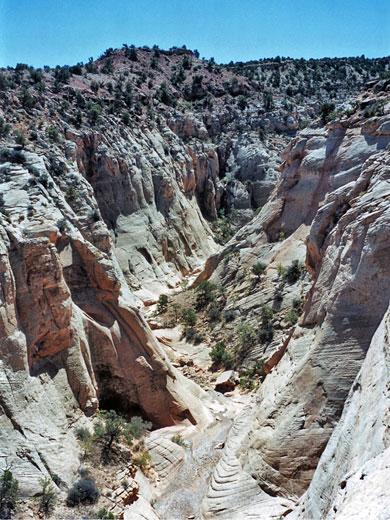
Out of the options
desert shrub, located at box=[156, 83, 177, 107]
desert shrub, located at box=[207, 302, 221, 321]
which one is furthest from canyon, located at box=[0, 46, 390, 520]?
desert shrub, located at box=[156, 83, 177, 107]

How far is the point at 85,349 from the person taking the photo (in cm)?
1603

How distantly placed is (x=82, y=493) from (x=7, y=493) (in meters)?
2.00

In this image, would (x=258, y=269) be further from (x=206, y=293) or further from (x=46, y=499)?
(x=46, y=499)

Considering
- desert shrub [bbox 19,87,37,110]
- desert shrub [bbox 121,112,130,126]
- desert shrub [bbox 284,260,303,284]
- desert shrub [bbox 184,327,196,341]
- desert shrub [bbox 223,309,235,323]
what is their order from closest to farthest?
desert shrub [bbox 284,260,303,284] < desert shrub [bbox 223,309,235,323] < desert shrub [bbox 184,327,196,341] < desert shrub [bbox 19,87,37,110] < desert shrub [bbox 121,112,130,126]

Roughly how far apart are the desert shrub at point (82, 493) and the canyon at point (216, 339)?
26 centimetres

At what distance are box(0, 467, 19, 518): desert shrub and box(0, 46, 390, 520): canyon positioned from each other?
30 cm

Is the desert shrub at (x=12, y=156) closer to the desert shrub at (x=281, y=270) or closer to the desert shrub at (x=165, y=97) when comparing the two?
the desert shrub at (x=281, y=270)

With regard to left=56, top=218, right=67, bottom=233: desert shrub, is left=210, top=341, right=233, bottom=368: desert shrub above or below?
below

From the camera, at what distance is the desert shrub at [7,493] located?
10305mm

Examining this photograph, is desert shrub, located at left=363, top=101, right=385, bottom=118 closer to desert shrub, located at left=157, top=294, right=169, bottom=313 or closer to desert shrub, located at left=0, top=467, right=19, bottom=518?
desert shrub, located at left=157, top=294, right=169, bottom=313

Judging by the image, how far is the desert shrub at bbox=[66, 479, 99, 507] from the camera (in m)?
11.4

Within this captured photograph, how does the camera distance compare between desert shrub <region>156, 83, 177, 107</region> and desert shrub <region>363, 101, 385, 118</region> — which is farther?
desert shrub <region>156, 83, 177, 107</region>

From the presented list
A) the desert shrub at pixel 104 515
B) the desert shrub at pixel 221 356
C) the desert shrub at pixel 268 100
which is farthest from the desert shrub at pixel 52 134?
the desert shrub at pixel 268 100

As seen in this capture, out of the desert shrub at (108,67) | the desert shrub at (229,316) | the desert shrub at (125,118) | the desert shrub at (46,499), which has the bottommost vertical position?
the desert shrub at (46,499)
